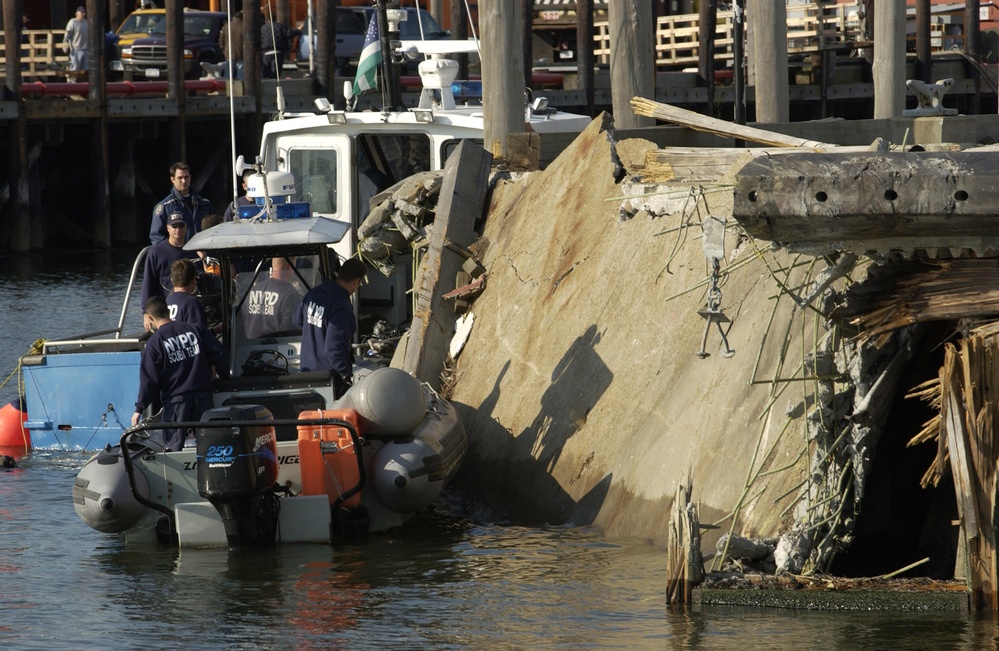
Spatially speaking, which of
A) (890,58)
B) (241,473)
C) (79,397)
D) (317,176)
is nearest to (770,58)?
(890,58)

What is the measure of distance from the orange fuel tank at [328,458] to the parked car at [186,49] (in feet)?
77.7

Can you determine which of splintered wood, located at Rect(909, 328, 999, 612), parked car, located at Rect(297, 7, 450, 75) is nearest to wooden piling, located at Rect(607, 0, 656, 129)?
splintered wood, located at Rect(909, 328, 999, 612)

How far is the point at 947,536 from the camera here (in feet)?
26.3

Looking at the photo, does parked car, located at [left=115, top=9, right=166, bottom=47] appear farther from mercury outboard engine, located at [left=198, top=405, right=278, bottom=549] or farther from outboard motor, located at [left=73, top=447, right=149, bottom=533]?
mercury outboard engine, located at [left=198, top=405, right=278, bottom=549]

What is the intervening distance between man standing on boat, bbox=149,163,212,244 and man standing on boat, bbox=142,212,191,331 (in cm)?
76

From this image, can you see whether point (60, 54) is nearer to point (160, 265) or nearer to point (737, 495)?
point (160, 265)

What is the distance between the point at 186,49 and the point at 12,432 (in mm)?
23248

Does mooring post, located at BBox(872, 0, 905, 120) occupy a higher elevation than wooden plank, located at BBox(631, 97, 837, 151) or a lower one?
higher

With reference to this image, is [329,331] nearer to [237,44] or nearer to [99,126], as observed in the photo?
[99,126]

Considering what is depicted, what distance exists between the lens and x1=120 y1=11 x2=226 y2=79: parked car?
108 ft

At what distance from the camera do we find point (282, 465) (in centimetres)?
970

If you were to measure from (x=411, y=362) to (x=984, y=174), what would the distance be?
6252 millimetres

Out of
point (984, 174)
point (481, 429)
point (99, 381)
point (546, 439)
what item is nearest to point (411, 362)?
point (481, 429)

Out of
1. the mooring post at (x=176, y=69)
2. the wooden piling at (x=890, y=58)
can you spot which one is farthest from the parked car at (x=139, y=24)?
the wooden piling at (x=890, y=58)
